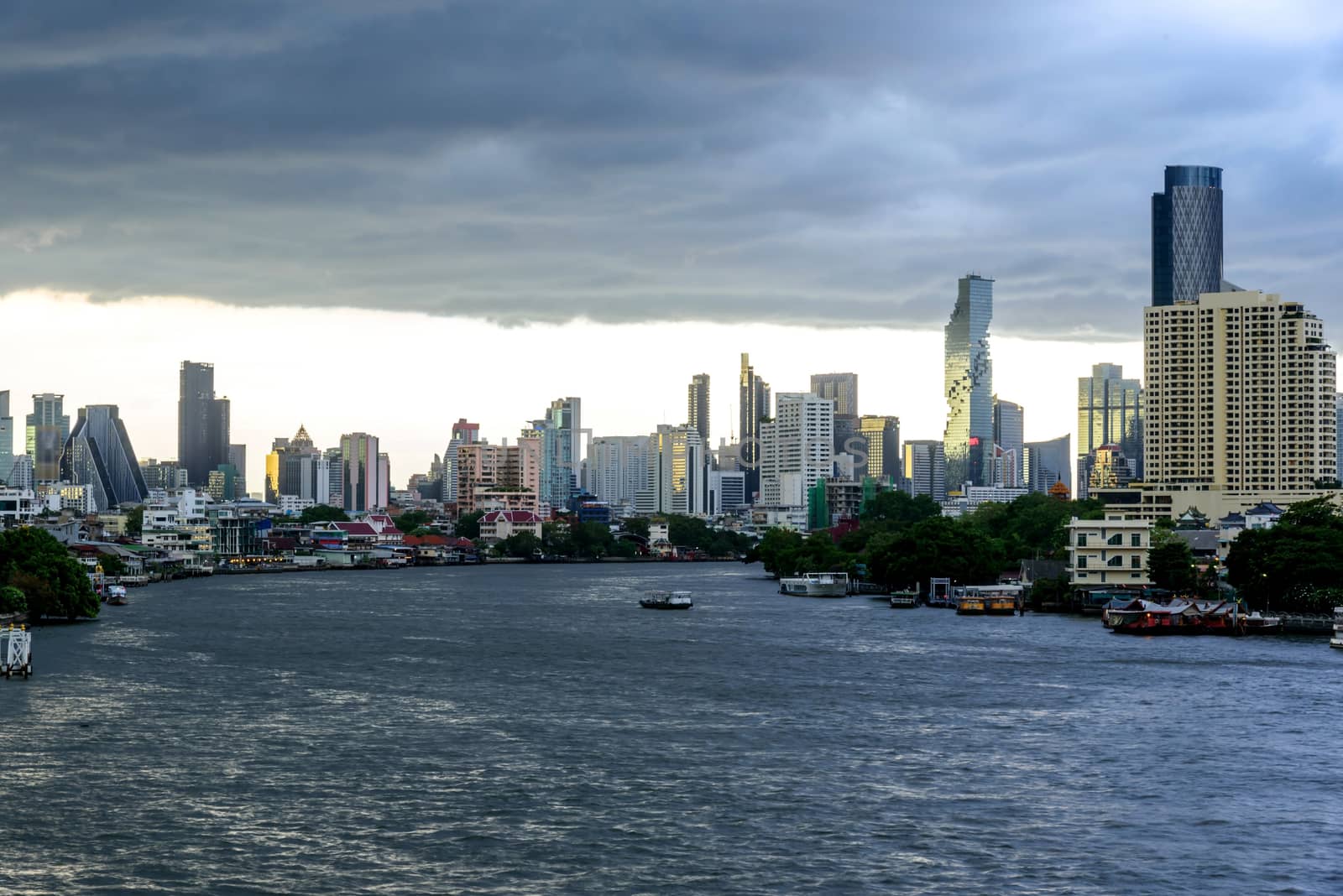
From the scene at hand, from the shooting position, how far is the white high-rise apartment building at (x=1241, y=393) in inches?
6186

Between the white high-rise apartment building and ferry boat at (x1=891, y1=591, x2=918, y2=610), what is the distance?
213 feet

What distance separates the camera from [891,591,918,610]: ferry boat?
10700 cm

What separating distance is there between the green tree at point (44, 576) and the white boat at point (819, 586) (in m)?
55.7

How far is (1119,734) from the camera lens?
44.3 m

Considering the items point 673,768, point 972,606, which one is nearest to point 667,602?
point 972,606

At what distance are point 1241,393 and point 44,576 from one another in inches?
4650

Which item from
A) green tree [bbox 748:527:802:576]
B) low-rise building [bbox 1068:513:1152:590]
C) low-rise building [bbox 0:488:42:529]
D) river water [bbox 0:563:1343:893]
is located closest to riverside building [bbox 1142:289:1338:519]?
green tree [bbox 748:527:802:576]

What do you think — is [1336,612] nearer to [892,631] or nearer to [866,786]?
[892,631]

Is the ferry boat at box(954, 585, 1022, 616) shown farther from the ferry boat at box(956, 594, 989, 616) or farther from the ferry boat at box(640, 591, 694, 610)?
the ferry boat at box(640, 591, 694, 610)

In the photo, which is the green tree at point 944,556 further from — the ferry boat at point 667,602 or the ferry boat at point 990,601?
the ferry boat at point 667,602

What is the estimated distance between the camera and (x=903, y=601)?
107125 millimetres

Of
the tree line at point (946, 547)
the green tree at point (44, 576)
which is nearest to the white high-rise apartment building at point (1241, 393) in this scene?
the tree line at point (946, 547)

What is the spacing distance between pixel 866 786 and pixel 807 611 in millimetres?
Result: 64806

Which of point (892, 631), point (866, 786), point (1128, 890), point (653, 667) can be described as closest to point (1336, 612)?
point (892, 631)
